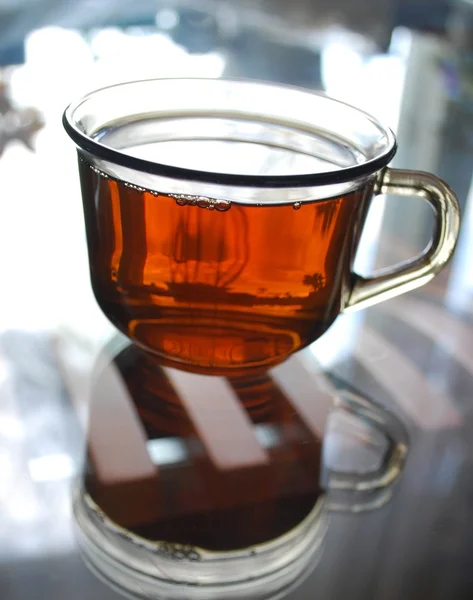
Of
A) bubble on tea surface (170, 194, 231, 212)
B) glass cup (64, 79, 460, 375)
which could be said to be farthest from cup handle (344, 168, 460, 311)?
bubble on tea surface (170, 194, 231, 212)

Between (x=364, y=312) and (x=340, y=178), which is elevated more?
(x=340, y=178)

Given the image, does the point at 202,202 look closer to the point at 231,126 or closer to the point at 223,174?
the point at 223,174

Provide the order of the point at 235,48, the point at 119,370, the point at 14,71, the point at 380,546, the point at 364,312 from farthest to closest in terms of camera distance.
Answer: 1. the point at 235,48
2. the point at 14,71
3. the point at 364,312
4. the point at 119,370
5. the point at 380,546

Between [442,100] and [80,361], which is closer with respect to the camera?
[80,361]

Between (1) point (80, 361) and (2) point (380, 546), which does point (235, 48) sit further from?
(2) point (380, 546)

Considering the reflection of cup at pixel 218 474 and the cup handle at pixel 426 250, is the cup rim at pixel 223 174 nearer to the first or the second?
the cup handle at pixel 426 250

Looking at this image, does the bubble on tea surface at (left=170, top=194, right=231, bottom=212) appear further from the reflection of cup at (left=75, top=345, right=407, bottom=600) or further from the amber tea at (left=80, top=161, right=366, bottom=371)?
the reflection of cup at (left=75, top=345, right=407, bottom=600)

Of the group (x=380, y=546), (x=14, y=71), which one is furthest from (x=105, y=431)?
(x=14, y=71)
